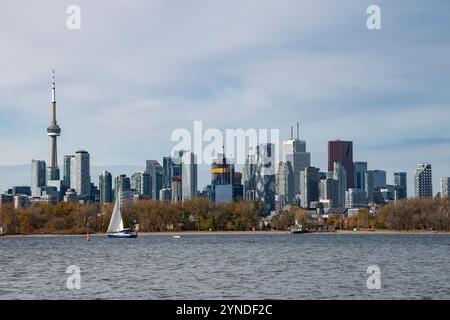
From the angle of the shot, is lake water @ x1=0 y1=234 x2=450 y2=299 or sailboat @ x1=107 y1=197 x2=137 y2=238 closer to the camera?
lake water @ x1=0 y1=234 x2=450 y2=299

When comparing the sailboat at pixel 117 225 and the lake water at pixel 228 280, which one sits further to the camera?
the sailboat at pixel 117 225

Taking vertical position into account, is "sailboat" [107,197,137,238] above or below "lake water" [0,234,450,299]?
above

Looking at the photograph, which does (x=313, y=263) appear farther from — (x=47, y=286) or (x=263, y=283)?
(x=47, y=286)

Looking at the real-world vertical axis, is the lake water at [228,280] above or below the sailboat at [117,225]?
below

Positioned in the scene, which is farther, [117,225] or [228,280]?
[117,225]

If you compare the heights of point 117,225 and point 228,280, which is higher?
point 117,225

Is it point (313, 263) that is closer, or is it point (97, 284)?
point (97, 284)

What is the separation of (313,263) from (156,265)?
12598 millimetres

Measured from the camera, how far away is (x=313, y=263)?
221 ft
